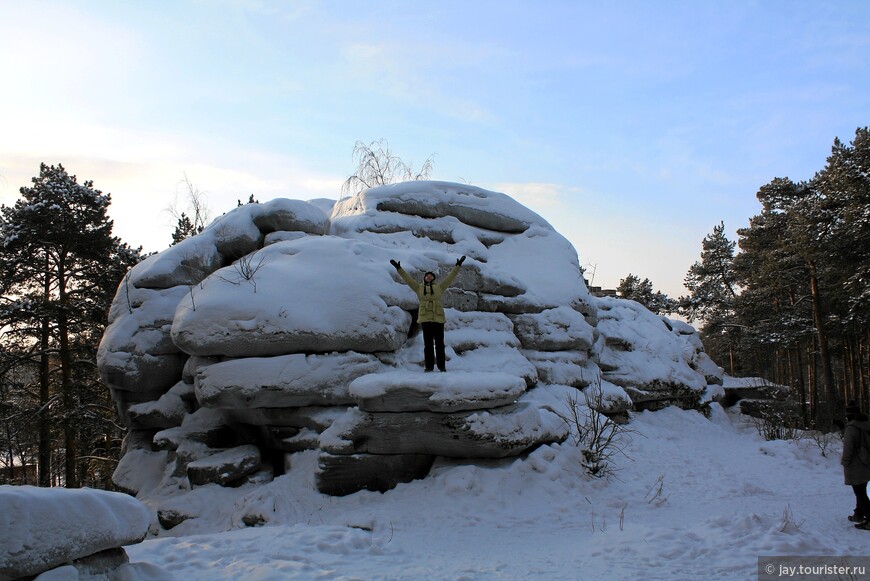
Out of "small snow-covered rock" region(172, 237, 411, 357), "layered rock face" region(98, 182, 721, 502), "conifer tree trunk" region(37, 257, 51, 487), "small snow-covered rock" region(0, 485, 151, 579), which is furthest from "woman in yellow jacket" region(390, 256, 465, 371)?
"conifer tree trunk" region(37, 257, 51, 487)

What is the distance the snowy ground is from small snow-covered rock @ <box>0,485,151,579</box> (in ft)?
1.73

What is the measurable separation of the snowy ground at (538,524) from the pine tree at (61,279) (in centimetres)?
939

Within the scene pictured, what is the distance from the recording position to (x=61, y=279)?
1608 cm

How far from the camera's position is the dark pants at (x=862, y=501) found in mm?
6902

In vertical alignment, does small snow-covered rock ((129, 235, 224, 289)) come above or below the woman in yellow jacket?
above

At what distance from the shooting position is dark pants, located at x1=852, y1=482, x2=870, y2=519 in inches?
272

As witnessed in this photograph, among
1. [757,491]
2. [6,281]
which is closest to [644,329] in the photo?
[757,491]

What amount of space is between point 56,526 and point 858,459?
335 inches

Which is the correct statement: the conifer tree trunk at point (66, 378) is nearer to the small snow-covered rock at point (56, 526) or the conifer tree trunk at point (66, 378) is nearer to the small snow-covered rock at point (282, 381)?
the small snow-covered rock at point (282, 381)

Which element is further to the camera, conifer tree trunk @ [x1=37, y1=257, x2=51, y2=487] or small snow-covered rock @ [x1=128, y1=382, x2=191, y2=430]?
conifer tree trunk @ [x1=37, y1=257, x2=51, y2=487]

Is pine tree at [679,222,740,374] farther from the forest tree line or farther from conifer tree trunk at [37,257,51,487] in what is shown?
conifer tree trunk at [37,257,51,487]

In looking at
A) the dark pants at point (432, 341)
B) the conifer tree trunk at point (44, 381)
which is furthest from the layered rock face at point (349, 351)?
the conifer tree trunk at point (44, 381)

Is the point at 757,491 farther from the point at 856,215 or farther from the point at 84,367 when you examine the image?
the point at 84,367

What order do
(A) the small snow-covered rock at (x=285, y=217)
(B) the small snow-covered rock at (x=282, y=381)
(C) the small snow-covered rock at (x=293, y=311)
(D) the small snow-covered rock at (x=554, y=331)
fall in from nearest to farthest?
(B) the small snow-covered rock at (x=282, y=381) < (C) the small snow-covered rock at (x=293, y=311) < (A) the small snow-covered rock at (x=285, y=217) < (D) the small snow-covered rock at (x=554, y=331)
